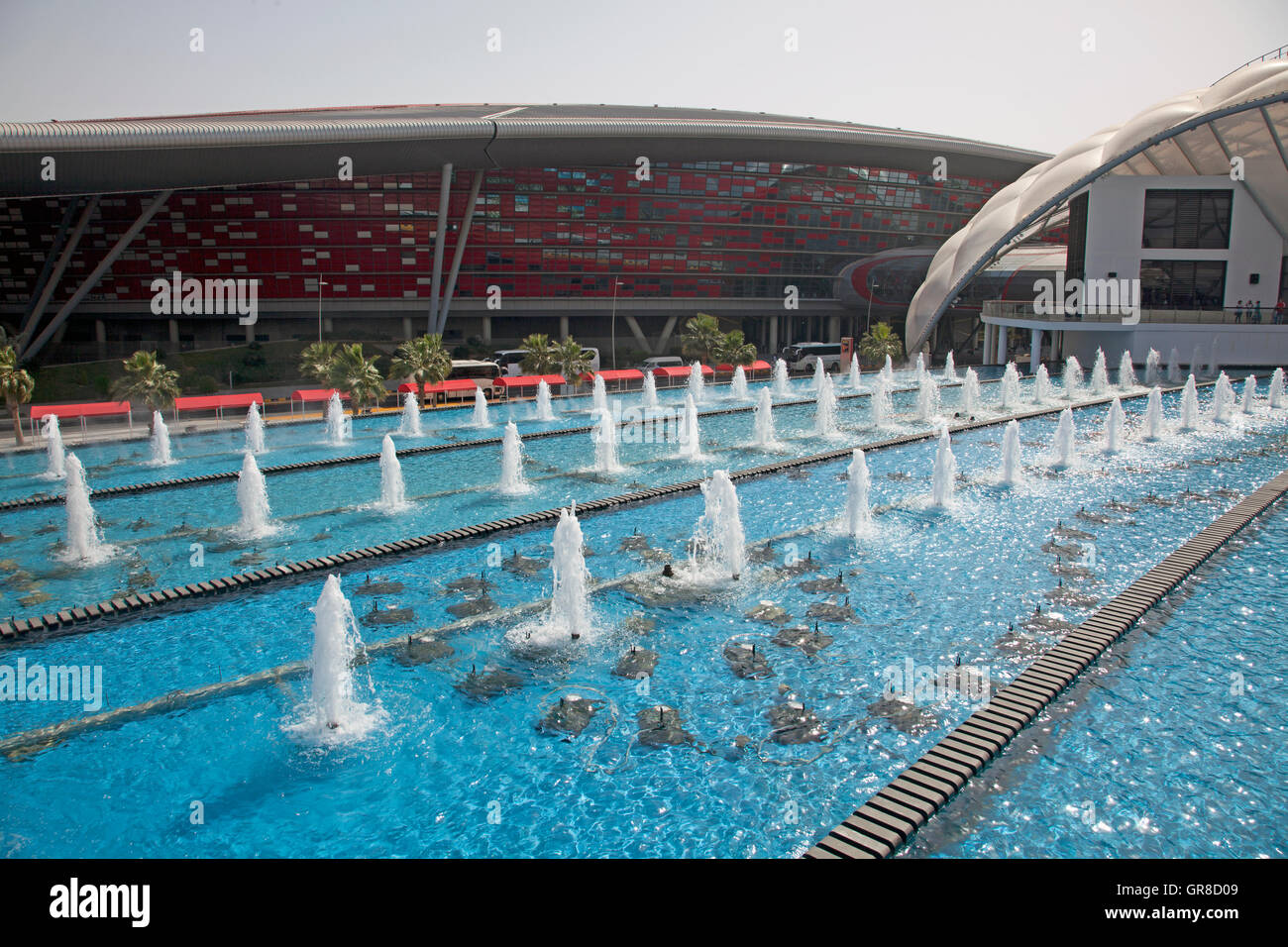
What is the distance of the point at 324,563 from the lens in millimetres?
14438

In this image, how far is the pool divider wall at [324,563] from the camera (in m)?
12.1

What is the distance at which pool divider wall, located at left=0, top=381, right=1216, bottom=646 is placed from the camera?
1209 centimetres

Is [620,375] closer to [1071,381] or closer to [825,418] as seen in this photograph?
[825,418]

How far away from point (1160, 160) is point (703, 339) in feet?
82.8

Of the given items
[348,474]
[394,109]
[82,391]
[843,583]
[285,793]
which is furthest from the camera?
[394,109]

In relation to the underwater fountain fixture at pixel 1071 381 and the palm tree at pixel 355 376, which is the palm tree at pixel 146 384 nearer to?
the palm tree at pixel 355 376

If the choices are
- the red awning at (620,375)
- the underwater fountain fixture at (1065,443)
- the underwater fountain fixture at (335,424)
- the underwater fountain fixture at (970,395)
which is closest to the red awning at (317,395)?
the underwater fountain fixture at (335,424)

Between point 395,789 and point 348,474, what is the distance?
14167mm

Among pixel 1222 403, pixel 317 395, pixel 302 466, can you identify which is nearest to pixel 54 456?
pixel 302 466

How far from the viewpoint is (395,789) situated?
840 centimetres

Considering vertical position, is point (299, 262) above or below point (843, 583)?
above

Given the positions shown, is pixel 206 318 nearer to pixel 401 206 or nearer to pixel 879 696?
pixel 401 206

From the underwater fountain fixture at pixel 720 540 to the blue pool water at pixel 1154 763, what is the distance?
214 inches
